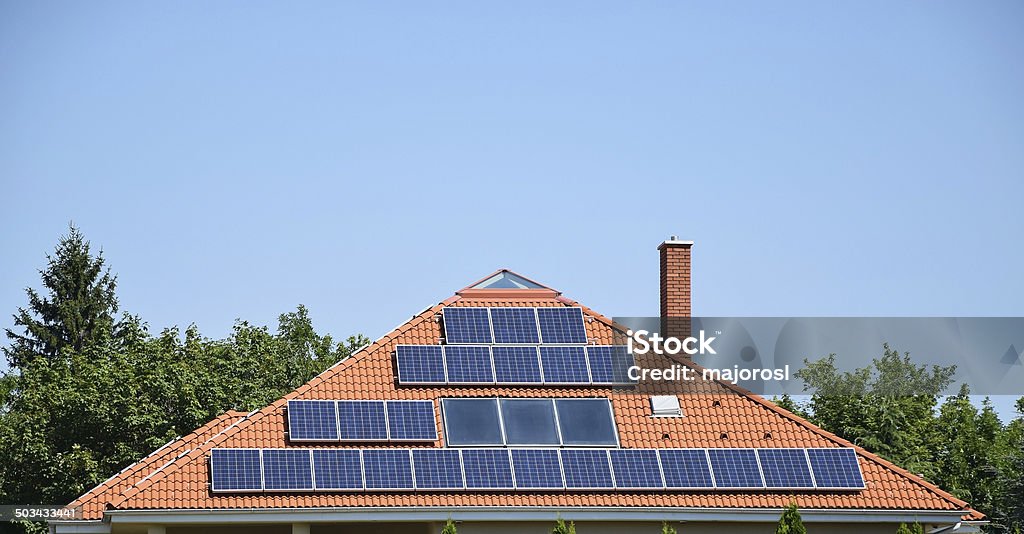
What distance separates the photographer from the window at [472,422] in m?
25.7

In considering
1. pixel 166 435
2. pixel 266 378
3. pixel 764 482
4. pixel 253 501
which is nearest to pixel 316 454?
pixel 253 501

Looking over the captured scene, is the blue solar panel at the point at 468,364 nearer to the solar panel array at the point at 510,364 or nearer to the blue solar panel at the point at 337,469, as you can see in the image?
the solar panel array at the point at 510,364

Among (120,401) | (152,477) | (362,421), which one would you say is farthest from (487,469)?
(120,401)

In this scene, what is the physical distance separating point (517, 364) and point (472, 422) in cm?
201

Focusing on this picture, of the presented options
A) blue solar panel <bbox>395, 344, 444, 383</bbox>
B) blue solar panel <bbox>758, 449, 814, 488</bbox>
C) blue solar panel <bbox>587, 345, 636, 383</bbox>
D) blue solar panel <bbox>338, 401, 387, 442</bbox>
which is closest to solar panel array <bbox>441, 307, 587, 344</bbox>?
blue solar panel <bbox>587, 345, 636, 383</bbox>

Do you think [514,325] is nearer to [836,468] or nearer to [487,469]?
[487,469]

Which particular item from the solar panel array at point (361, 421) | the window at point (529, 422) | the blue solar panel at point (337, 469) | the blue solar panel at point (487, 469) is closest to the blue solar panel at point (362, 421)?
the solar panel array at point (361, 421)

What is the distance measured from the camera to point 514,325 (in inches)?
1135

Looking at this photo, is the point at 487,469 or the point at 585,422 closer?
the point at 487,469

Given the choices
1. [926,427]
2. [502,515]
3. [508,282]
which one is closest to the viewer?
[502,515]

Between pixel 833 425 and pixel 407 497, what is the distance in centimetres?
3126

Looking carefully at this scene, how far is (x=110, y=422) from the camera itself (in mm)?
42656

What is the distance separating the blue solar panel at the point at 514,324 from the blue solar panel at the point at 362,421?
11.1 feet

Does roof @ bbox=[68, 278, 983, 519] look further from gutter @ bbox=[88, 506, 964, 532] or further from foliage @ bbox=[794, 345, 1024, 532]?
foliage @ bbox=[794, 345, 1024, 532]
